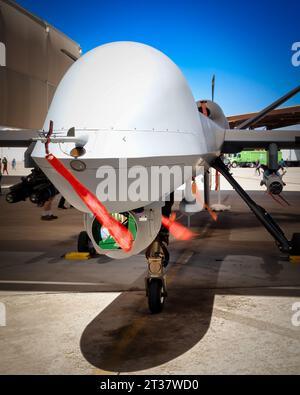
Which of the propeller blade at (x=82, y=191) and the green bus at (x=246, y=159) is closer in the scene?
the propeller blade at (x=82, y=191)

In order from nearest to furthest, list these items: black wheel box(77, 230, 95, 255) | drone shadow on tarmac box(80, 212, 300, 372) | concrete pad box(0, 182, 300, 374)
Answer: concrete pad box(0, 182, 300, 374), drone shadow on tarmac box(80, 212, 300, 372), black wheel box(77, 230, 95, 255)

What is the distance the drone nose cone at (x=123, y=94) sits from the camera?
3.99 metres

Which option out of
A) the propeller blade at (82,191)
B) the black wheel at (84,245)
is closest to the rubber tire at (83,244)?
the black wheel at (84,245)

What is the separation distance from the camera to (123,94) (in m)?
4.05

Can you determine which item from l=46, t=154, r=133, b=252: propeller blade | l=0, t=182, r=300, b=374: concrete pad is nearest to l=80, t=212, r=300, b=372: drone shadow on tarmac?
l=0, t=182, r=300, b=374: concrete pad

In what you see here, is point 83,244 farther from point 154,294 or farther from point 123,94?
point 123,94

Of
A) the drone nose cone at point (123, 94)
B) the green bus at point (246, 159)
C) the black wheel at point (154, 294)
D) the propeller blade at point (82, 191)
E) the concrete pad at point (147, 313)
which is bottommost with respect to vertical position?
the concrete pad at point (147, 313)

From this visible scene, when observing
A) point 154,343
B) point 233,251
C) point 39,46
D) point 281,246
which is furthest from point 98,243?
point 39,46

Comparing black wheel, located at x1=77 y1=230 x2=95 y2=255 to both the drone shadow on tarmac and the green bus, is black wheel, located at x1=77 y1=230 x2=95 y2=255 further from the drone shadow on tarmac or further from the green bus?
the green bus

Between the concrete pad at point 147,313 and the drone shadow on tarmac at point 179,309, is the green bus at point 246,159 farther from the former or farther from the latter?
the concrete pad at point 147,313

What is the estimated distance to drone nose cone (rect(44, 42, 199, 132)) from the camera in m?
3.99

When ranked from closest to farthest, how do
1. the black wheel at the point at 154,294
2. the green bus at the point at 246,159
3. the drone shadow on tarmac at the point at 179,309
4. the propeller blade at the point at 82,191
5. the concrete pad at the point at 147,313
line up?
the propeller blade at the point at 82,191, the concrete pad at the point at 147,313, the drone shadow on tarmac at the point at 179,309, the black wheel at the point at 154,294, the green bus at the point at 246,159

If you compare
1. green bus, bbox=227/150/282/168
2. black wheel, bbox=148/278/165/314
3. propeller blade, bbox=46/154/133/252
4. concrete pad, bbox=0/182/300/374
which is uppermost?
green bus, bbox=227/150/282/168
